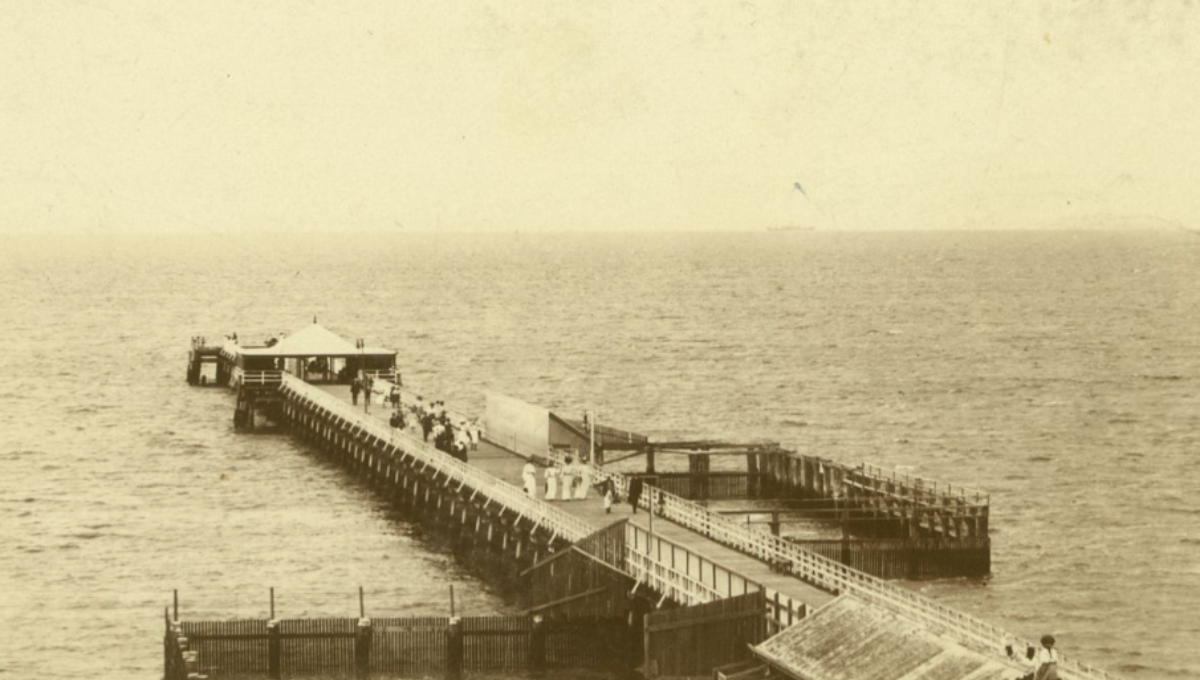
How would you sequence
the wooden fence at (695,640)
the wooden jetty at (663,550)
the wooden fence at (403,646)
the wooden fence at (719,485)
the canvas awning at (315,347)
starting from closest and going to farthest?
1. the wooden jetty at (663,550)
2. the wooden fence at (695,640)
3. the wooden fence at (403,646)
4. the wooden fence at (719,485)
5. the canvas awning at (315,347)

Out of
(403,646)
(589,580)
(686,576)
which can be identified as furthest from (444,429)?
(686,576)

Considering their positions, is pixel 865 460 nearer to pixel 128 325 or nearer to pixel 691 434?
pixel 691 434

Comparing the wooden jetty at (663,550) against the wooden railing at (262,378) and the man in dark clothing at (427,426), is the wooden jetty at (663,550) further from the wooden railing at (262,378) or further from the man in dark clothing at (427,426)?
the wooden railing at (262,378)

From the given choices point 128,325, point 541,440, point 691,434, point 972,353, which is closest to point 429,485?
point 541,440

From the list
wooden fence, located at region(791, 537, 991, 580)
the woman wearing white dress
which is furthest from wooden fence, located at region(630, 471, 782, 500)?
the woman wearing white dress

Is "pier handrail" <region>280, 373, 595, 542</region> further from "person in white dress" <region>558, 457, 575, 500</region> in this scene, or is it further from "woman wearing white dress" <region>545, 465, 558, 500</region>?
"person in white dress" <region>558, 457, 575, 500</region>

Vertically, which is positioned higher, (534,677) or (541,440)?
(541,440)

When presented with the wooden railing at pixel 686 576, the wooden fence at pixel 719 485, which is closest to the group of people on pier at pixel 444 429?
the wooden fence at pixel 719 485
